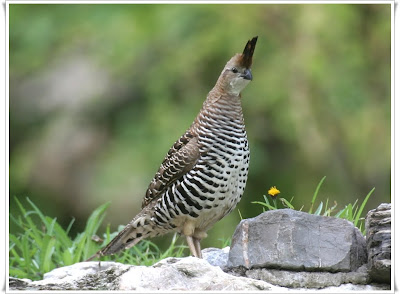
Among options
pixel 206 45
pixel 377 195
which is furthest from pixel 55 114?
pixel 377 195

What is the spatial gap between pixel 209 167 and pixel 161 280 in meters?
1.21

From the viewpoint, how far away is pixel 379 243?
4.34m

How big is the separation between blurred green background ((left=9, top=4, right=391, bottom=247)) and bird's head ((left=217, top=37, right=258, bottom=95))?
2.93m

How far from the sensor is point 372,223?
176 inches

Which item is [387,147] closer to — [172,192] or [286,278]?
[172,192]

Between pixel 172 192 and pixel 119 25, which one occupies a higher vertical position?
pixel 119 25

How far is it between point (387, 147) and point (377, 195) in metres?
0.59

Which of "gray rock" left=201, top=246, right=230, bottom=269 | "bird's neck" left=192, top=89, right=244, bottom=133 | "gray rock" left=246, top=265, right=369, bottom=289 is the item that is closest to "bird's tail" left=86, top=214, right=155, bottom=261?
"gray rock" left=201, top=246, right=230, bottom=269

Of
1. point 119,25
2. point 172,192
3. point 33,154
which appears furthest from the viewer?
point 33,154

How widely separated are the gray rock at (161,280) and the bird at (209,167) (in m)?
0.89

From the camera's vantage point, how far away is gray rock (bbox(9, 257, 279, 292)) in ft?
13.9

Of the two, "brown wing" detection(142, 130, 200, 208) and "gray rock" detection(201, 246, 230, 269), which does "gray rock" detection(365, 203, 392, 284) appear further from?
"brown wing" detection(142, 130, 200, 208)

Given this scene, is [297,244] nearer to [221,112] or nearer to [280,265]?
[280,265]

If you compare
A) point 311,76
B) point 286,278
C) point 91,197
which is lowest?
point 91,197
